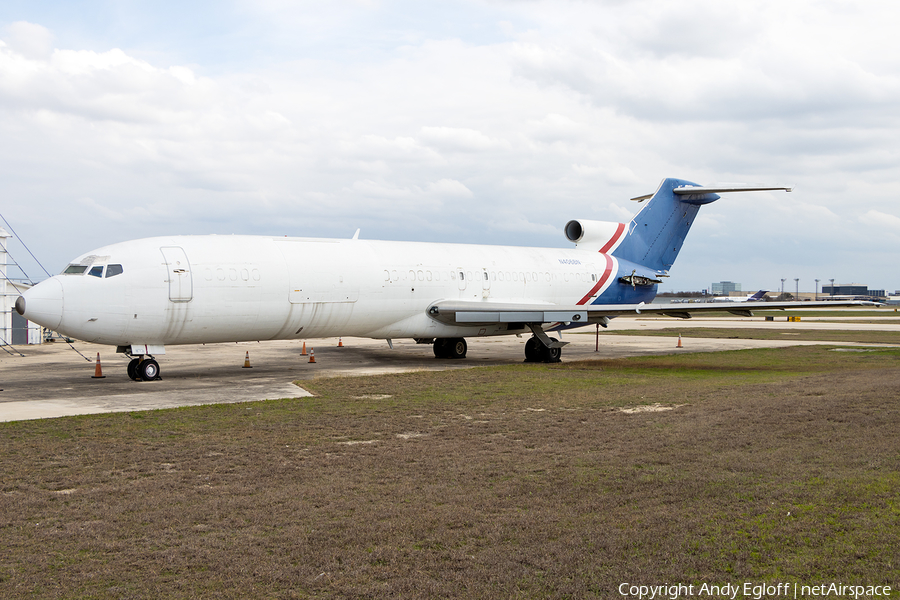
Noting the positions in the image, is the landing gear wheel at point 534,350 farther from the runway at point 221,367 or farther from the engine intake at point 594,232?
the engine intake at point 594,232

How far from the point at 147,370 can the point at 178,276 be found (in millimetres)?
2455

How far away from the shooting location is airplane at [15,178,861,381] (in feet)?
53.6

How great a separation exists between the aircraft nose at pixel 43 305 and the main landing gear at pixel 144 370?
7.19 feet

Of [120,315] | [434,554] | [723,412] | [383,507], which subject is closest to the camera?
[434,554]

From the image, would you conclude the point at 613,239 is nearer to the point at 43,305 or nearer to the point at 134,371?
the point at 134,371

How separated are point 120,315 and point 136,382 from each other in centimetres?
192

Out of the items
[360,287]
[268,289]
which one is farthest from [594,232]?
[268,289]

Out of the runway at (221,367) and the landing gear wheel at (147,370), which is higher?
the landing gear wheel at (147,370)

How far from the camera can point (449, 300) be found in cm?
2234

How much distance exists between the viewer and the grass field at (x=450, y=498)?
515cm

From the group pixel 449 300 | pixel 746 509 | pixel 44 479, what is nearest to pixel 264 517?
pixel 44 479

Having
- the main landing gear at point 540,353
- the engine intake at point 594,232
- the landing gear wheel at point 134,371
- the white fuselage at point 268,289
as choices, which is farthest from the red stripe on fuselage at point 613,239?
the landing gear wheel at point 134,371

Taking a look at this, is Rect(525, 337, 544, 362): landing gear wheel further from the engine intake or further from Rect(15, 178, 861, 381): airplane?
the engine intake

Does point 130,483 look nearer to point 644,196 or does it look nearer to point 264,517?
point 264,517
